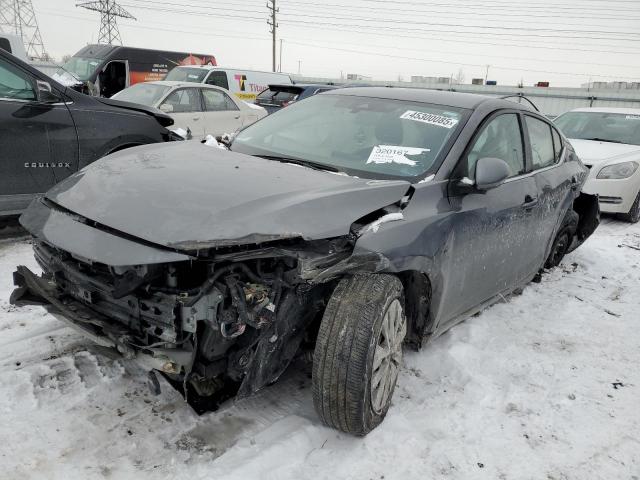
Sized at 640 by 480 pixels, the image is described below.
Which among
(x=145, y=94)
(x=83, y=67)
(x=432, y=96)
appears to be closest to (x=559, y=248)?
(x=432, y=96)

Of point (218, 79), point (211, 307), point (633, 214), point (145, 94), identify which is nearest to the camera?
point (211, 307)

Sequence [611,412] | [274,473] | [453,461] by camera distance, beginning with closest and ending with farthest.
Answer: [274,473], [453,461], [611,412]

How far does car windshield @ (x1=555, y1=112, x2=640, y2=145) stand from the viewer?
28.4 ft

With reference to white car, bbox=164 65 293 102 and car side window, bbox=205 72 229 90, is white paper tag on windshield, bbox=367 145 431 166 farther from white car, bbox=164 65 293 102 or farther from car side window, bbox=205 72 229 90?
car side window, bbox=205 72 229 90

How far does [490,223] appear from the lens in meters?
3.31

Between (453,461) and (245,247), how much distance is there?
141 cm

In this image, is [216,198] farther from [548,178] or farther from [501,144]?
[548,178]

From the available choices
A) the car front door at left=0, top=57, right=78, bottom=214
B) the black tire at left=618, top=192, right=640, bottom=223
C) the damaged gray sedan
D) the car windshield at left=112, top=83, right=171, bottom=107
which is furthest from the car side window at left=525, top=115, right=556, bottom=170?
the car windshield at left=112, top=83, right=171, bottom=107

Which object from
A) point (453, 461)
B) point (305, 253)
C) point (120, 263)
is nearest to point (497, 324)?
point (453, 461)

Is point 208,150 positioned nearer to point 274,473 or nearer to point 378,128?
point 378,128

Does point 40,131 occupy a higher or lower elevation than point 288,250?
higher

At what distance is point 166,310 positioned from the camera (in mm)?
2229

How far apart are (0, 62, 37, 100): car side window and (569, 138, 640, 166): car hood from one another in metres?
7.15

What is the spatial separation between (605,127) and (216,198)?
845 centimetres
